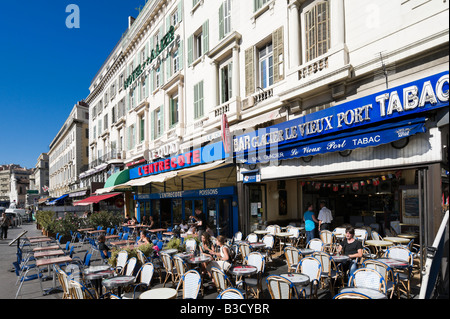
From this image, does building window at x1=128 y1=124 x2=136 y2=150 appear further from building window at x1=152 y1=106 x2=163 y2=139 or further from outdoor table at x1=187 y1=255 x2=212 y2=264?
outdoor table at x1=187 y1=255 x2=212 y2=264

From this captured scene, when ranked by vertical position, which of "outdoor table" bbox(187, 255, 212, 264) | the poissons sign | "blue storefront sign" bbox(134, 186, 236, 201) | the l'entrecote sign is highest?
the poissons sign

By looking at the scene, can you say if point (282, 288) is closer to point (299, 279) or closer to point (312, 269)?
point (299, 279)

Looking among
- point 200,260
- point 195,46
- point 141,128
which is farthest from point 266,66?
point 141,128

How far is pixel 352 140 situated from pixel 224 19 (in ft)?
30.5

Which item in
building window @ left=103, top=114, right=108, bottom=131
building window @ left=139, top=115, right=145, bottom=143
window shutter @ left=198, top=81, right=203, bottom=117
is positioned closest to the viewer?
window shutter @ left=198, top=81, right=203, bottom=117

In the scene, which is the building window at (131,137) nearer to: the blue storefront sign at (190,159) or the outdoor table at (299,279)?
the blue storefront sign at (190,159)

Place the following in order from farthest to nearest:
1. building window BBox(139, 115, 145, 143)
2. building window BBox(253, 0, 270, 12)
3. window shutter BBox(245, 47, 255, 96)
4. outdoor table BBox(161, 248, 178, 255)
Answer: building window BBox(139, 115, 145, 143), window shutter BBox(245, 47, 255, 96), building window BBox(253, 0, 270, 12), outdoor table BBox(161, 248, 178, 255)

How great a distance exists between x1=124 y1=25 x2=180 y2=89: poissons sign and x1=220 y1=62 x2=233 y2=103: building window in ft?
17.8

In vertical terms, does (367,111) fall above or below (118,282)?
above

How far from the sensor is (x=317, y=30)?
9.61 meters

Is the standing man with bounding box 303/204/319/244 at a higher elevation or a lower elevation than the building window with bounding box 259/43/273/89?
lower

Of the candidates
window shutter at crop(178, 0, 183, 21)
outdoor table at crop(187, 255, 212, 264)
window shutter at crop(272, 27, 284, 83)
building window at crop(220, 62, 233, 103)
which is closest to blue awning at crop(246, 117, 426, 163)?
window shutter at crop(272, 27, 284, 83)

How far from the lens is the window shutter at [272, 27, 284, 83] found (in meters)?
11.0

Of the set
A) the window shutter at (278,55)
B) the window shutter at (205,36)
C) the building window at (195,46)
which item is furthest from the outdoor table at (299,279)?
the building window at (195,46)
